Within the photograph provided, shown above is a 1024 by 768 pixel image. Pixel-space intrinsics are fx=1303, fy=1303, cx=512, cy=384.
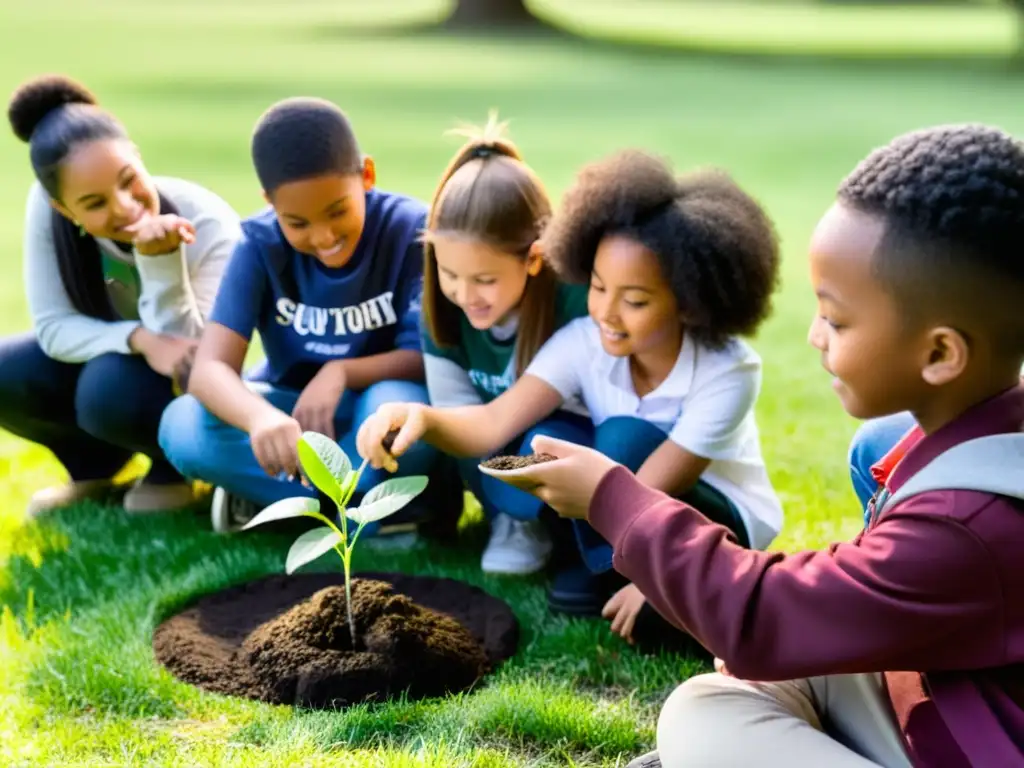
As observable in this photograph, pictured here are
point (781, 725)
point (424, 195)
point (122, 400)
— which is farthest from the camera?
point (424, 195)

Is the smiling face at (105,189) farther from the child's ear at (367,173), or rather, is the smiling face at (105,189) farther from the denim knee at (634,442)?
the denim knee at (634,442)

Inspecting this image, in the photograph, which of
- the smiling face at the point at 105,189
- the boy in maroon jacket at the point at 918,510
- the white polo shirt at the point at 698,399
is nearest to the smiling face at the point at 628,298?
the white polo shirt at the point at 698,399

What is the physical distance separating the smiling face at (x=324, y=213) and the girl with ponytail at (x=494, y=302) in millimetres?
283

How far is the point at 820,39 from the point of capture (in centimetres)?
2550

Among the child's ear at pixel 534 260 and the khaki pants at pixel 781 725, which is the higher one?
the child's ear at pixel 534 260

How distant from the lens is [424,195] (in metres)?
9.95

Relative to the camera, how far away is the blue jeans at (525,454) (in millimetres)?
3541

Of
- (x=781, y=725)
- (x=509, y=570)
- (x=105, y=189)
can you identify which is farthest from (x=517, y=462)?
(x=105, y=189)

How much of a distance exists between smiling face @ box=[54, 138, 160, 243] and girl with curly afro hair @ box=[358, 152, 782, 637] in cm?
131

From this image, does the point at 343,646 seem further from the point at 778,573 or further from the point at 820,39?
the point at 820,39

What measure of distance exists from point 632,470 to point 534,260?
2.08 ft

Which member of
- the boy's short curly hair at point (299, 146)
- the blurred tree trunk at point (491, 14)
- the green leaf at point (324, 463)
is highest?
the blurred tree trunk at point (491, 14)

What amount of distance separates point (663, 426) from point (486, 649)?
28.8 inches

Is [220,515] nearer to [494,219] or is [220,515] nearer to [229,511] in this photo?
[229,511]
